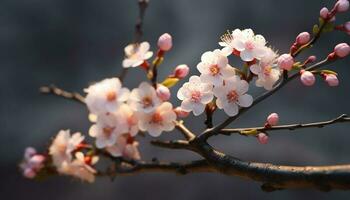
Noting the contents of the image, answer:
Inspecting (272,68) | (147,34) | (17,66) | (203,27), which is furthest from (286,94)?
(272,68)

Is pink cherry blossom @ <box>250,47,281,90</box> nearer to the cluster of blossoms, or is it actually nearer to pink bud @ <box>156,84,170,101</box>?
the cluster of blossoms

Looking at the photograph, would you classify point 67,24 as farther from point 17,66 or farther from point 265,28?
point 265,28

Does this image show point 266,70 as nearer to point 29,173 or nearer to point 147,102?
point 147,102

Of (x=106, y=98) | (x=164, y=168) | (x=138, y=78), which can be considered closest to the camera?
(x=106, y=98)

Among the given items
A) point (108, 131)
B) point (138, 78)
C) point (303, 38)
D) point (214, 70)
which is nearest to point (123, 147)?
point (108, 131)

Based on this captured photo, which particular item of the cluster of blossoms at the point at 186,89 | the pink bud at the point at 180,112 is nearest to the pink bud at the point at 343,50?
the cluster of blossoms at the point at 186,89

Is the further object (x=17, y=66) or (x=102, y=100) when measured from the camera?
(x=17, y=66)

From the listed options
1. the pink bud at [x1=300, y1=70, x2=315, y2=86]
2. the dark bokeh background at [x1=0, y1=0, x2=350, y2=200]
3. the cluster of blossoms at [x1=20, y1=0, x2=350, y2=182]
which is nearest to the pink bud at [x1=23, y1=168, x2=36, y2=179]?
the cluster of blossoms at [x1=20, y1=0, x2=350, y2=182]
